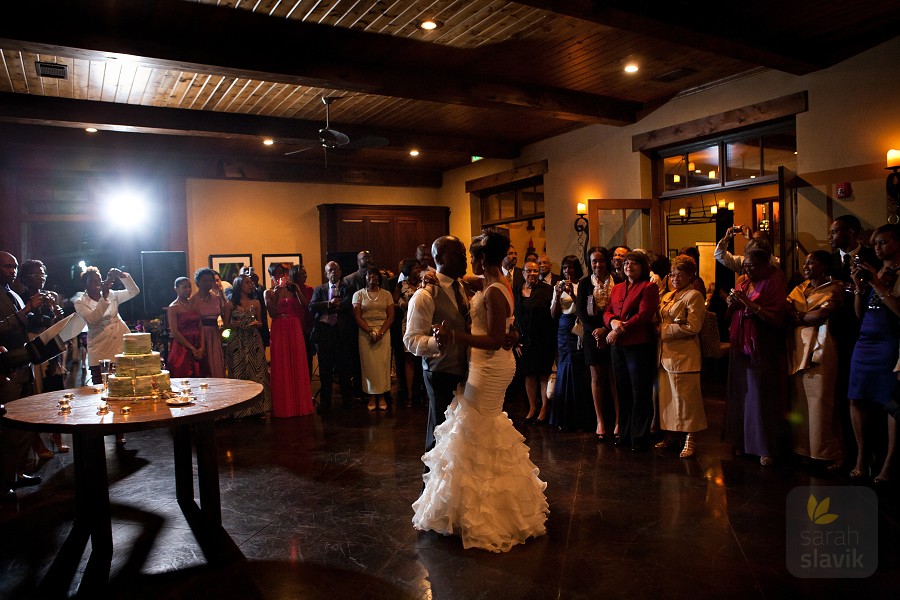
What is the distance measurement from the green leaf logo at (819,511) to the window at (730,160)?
374 centimetres

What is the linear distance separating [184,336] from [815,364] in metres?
5.41

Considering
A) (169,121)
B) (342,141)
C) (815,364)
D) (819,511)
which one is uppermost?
(169,121)

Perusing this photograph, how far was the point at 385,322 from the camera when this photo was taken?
679 centimetres

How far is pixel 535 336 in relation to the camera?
5.77 metres

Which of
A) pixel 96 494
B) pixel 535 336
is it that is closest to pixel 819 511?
pixel 535 336

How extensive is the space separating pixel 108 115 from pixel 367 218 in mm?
4580

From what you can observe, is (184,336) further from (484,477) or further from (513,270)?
(484,477)

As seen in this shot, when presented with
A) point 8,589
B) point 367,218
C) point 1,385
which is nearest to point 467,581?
point 8,589

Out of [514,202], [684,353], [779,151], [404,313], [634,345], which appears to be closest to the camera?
[684,353]

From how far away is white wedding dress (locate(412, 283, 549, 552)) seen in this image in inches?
124

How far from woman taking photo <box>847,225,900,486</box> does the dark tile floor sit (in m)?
0.37

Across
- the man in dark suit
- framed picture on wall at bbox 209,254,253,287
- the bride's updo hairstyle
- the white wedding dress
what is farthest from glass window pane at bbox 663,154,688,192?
framed picture on wall at bbox 209,254,253,287

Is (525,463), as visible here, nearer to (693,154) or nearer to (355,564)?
(355,564)

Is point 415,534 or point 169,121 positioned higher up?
point 169,121
